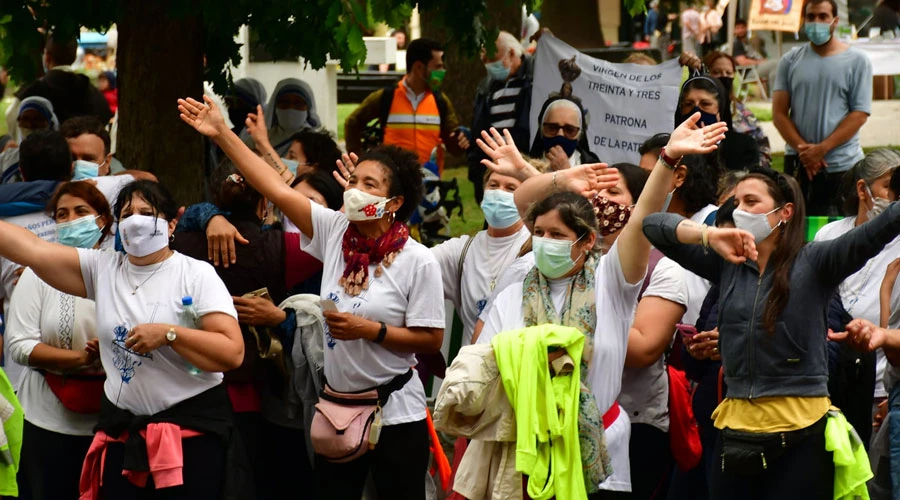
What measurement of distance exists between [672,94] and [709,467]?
189 inches

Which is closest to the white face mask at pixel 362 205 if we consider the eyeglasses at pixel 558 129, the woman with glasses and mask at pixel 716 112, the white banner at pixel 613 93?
the eyeglasses at pixel 558 129

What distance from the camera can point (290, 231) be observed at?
6793mm

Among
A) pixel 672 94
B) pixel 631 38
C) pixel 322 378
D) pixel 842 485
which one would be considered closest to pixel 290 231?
pixel 322 378

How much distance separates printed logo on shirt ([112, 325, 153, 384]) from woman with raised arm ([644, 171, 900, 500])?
2.13 m

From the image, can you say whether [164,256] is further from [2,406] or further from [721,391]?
[721,391]

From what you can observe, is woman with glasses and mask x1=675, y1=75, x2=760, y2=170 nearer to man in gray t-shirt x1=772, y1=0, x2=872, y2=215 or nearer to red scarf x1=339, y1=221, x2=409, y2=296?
man in gray t-shirt x1=772, y1=0, x2=872, y2=215

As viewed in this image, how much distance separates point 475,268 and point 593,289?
1.15 meters

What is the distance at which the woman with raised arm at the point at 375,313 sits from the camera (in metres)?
5.96

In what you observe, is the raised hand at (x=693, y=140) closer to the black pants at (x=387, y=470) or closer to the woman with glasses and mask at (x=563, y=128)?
the black pants at (x=387, y=470)

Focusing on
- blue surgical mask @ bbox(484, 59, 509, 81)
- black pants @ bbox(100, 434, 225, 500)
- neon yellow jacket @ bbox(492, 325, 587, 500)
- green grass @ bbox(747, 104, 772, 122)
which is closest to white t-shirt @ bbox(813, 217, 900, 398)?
neon yellow jacket @ bbox(492, 325, 587, 500)

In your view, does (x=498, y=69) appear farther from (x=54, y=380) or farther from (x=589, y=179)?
(x=54, y=380)

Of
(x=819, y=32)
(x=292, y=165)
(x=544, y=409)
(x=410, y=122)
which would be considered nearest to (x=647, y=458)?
(x=544, y=409)

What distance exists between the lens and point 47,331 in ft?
20.7

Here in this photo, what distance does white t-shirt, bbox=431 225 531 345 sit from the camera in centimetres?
638
